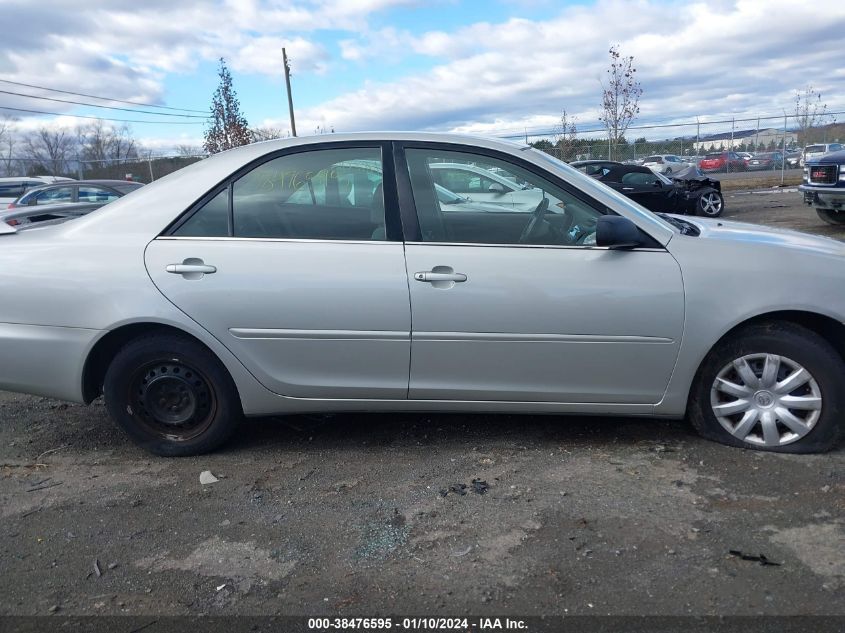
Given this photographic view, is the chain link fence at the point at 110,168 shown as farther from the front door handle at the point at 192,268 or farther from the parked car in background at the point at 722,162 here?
the front door handle at the point at 192,268

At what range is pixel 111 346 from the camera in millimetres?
3799

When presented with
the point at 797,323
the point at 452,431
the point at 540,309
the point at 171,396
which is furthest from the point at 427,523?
the point at 797,323

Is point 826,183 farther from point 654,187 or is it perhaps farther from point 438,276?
point 438,276

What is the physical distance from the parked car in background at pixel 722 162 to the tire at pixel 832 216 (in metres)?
18.4

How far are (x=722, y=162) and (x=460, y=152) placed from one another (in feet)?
98.2

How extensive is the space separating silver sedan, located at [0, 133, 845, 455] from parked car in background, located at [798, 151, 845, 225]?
8890 mm

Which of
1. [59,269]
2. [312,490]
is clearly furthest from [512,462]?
[59,269]

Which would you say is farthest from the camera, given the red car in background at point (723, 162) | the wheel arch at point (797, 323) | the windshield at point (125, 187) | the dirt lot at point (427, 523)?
the red car in background at point (723, 162)

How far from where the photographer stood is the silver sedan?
3.45 m

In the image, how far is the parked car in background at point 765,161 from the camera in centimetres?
2900

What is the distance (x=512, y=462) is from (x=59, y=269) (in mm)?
2551

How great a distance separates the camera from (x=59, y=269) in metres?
3.66

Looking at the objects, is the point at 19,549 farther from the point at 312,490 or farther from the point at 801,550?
the point at 801,550

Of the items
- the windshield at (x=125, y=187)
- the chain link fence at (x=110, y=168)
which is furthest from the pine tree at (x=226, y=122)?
the windshield at (x=125, y=187)
